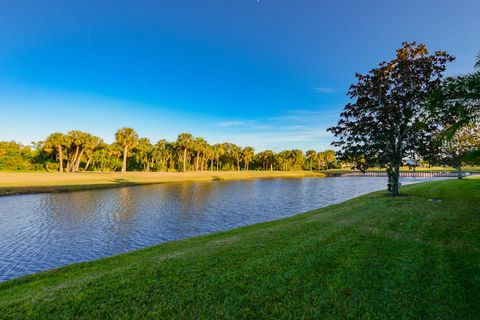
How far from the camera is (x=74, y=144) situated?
2916 inches

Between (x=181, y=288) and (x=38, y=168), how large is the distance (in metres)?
110

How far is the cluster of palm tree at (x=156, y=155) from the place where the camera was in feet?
244

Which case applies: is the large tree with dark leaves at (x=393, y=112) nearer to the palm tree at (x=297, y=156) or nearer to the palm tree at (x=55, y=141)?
the palm tree at (x=55, y=141)

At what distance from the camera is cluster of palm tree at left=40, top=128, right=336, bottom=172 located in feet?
244

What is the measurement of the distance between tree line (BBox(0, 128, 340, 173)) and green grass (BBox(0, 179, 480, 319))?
62781 mm

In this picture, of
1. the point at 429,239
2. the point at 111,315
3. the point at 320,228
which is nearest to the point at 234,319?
the point at 111,315

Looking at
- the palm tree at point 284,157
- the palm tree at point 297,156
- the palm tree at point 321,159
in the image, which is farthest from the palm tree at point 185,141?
the palm tree at point 321,159

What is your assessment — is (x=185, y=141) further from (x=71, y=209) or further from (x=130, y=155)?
(x=71, y=209)

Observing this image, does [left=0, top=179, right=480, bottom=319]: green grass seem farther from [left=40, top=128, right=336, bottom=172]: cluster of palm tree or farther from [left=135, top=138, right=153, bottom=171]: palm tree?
[left=135, top=138, right=153, bottom=171]: palm tree

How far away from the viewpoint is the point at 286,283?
6250 millimetres

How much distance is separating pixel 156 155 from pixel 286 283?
109 m

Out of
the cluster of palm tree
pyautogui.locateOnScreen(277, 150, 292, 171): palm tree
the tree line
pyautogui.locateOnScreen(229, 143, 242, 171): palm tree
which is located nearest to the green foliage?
the tree line

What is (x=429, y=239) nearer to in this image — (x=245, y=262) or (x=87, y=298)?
(x=245, y=262)

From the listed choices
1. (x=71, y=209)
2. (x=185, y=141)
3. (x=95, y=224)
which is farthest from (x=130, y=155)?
(x=95, y=224)
